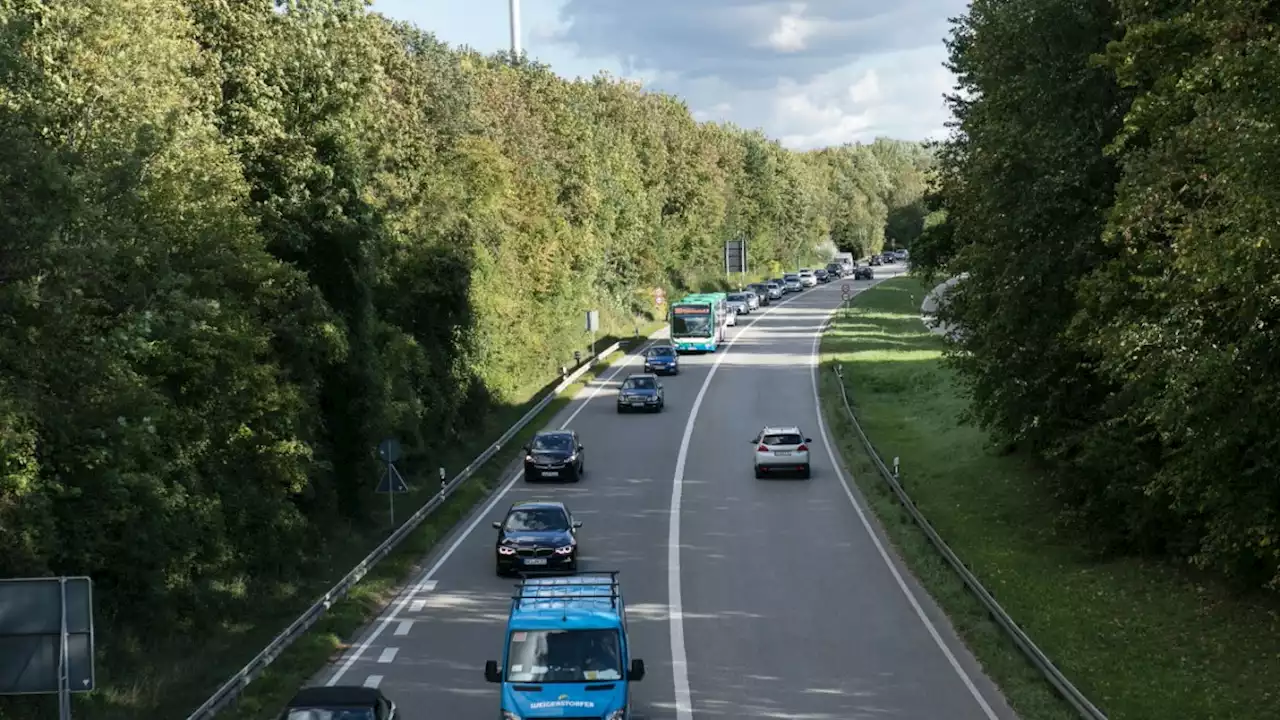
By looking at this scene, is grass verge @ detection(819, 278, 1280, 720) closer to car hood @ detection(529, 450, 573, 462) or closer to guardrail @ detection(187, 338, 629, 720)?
car hood @ detection(529, 450, 573, 462)

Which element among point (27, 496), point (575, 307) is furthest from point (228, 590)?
point (575, 307)

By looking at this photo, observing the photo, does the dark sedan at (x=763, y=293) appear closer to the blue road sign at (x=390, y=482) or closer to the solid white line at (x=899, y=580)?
the solid white line at (x=899, y=580)

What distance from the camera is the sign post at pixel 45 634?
12.6m

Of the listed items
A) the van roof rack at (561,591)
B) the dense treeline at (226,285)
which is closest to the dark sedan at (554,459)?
the dense treeline at (226,285)

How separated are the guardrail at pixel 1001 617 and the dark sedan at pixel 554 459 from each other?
8.90 m

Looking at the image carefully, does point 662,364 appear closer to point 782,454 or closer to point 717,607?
point 782,454

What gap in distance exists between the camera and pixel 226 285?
28109 millimetres

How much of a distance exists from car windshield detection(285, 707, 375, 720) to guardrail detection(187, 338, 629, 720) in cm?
332

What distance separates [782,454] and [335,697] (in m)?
25.7

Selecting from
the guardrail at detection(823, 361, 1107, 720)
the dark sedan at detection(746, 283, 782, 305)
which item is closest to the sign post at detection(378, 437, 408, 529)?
the guardrail at detection(823, 361, 1107, 720)

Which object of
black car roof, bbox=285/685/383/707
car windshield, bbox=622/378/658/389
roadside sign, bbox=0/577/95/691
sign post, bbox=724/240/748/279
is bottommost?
black car roof, bbox=285/685/383/707

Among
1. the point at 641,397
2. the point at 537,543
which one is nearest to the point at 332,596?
the point at 537,543

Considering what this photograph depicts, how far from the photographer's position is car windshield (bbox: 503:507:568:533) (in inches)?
1121

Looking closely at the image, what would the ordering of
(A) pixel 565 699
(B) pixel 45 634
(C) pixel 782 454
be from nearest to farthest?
(B) pixel 45 634
(A) pixel 565 699
(C) pixel 782 454
